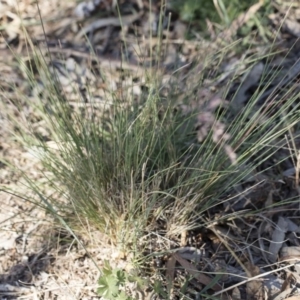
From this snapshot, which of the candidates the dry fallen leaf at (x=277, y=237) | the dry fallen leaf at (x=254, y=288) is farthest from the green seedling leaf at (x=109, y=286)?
the dry fallen leaf at (x=277, y=237)

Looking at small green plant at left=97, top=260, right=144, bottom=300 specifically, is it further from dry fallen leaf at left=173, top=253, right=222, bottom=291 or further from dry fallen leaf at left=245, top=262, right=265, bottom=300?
dry fallen leaf at left=245, top=262, right=265, bottom=300

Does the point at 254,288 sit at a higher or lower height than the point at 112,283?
lower

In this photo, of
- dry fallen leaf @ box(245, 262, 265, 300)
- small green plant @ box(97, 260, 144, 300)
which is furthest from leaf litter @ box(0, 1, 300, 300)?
small green plant @ box(97, 260, 144, 300)

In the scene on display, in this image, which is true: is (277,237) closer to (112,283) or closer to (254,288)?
(254,288)

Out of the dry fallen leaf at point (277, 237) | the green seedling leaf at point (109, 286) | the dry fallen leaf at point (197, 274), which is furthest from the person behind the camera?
the dry fallen leaf at point (277, 237)

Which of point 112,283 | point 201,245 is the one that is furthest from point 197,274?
point 112,283

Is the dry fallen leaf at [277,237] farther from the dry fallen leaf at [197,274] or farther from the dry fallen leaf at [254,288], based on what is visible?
the dry fallen leaf at [197,274]

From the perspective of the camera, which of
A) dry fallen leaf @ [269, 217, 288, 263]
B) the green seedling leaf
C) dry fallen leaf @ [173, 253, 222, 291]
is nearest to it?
the green seedling leaf

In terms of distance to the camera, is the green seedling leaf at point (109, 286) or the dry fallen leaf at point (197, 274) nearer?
the green seedling leaf at point (109, 286)

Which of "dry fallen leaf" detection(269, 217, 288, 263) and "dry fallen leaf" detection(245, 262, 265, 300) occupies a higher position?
"dry fallen leaf" detection(269, 217, 288, 263)

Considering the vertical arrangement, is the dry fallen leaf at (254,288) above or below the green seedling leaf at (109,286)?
below

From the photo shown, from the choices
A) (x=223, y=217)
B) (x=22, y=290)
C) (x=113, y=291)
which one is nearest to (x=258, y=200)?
(x=223, y=217)

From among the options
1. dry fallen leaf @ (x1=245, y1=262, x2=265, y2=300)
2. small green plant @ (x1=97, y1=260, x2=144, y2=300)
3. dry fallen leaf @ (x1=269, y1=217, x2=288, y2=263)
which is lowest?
dry fallen leaf @ (x1=245, y1=262, x2=265, y2=300)

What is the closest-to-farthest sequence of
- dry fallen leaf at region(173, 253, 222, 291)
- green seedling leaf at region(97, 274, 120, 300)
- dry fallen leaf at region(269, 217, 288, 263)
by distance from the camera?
green seedling leaf at region(97, 274, 120, 300) → dry fallen leaf at region(173, 253, 222, 291) → dry fallen leaf at region(269, 217, 288, 263)
